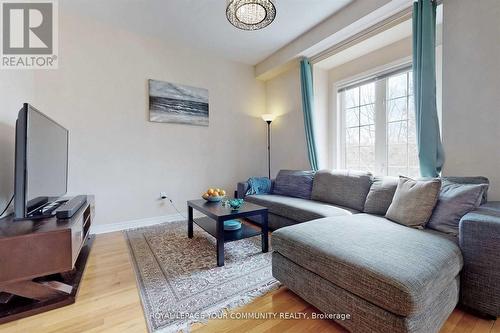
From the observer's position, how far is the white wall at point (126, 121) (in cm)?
259

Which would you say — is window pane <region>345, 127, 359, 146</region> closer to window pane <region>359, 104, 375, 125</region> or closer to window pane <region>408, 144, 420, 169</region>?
window pane <region>359, 104, 375, 125</region>

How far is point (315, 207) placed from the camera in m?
2.41

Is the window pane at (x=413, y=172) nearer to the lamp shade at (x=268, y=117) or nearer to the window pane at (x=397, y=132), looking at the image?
the window pane at (x=397, y=132)

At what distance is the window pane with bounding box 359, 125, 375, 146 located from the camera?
2.96m

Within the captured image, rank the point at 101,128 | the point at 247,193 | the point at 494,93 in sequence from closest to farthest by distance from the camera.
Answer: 1. the point at 494,93
2. the point at 101,128
3. the point at 247,193

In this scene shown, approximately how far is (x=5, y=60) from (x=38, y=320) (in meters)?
2.63

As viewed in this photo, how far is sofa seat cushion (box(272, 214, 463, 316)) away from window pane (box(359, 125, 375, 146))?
62.3 inches

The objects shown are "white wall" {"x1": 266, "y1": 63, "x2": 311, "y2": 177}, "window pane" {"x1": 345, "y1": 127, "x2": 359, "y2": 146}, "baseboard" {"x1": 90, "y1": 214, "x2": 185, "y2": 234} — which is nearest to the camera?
"baseboard" {"x1": 90, "y1": 214, "x2": 185, "y2": 234}

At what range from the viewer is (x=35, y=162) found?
162cm

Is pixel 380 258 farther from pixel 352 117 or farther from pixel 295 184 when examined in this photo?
pixel 352 117

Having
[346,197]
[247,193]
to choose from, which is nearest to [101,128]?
[247,193]

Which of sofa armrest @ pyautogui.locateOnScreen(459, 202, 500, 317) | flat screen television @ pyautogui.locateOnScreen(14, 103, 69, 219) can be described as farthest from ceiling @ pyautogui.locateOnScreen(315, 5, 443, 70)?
flat screen television @ pyautogui.locateOnScreen(14, 103, 69, 219)

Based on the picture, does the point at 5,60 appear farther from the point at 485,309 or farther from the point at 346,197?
the point at 485,309

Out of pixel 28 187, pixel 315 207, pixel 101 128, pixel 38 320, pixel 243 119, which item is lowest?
pixel 38 320
